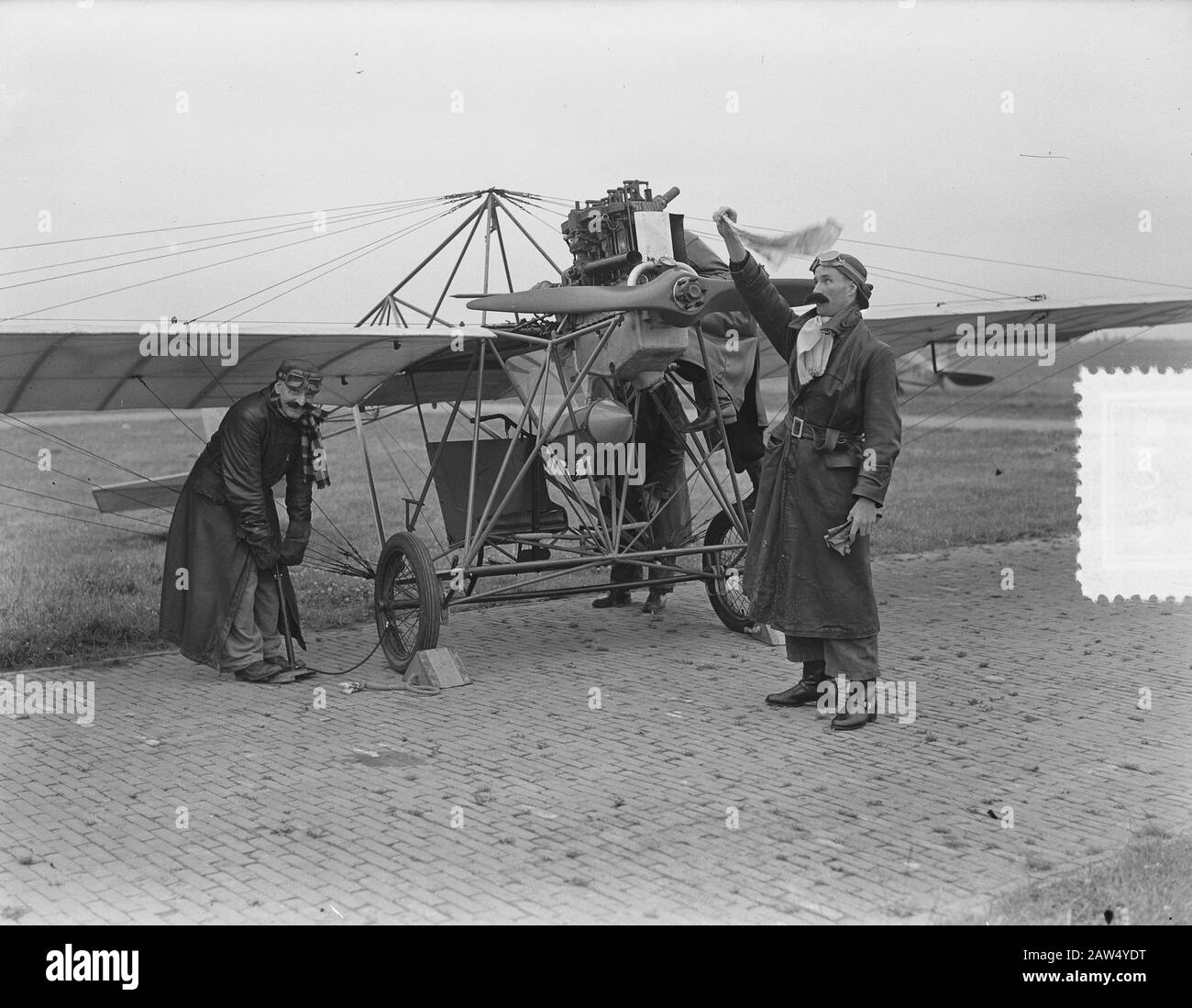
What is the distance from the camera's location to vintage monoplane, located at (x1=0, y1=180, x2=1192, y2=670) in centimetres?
730

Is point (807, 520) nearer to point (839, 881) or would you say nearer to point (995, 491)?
point (839, 881)

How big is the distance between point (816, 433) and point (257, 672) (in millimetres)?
3749

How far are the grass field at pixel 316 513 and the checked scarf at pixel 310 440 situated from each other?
3.00 feet

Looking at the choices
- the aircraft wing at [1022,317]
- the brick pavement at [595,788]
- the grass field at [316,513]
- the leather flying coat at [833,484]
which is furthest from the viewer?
the aircraft wing at [1022,317]

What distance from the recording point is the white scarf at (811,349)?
20.8 ft

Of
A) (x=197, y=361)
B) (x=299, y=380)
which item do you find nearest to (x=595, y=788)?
(x=299, y=380)

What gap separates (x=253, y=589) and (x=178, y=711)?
994 mm

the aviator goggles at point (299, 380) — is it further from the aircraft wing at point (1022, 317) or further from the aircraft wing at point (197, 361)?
the aircraft wing at point (1022, 317)

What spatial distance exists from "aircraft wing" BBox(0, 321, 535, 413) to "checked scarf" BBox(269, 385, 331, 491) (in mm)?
305

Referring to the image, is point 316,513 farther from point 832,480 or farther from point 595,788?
point 595,788

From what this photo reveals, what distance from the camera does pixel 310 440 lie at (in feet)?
25.4

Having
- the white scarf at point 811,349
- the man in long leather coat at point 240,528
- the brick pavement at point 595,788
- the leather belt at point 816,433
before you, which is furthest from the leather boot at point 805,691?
the man in long leather coat at point 240,528

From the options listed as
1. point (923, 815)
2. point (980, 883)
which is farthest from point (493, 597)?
point (980, 883)

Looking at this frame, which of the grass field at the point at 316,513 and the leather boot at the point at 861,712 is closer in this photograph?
the leather boot at the point at 861,712
